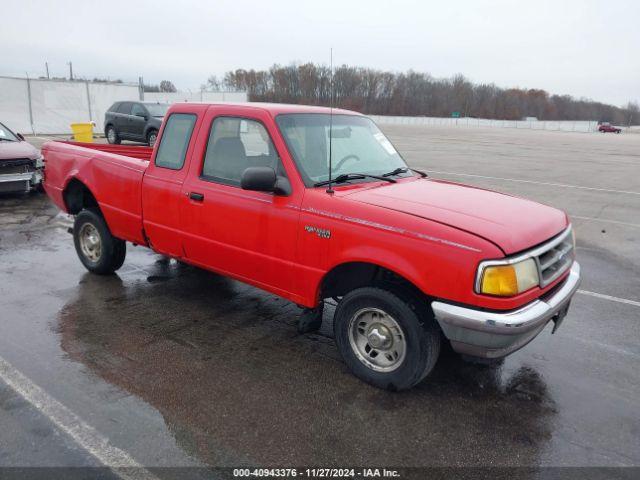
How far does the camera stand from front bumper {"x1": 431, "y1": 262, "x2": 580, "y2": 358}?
9.98 feet

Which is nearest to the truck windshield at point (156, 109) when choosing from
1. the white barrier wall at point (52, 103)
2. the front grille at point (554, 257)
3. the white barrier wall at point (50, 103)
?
the white barrier wall at point (52, 103)

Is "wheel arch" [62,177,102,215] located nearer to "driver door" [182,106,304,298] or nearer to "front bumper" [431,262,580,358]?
"driver door" [182,106,304,298]

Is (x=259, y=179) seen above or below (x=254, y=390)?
above

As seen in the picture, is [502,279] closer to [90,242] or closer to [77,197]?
[90,242]

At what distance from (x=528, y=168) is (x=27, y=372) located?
58.0 feet

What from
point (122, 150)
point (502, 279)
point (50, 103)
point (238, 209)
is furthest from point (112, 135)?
point (502, 279)

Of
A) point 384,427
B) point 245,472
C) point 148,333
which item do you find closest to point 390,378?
point 384,427

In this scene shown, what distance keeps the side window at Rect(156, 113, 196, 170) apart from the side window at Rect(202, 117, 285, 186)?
301 mm

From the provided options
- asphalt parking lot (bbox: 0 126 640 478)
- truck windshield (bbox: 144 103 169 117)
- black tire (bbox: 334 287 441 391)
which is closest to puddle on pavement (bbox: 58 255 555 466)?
asphalt parking lot (bbox: 0 126 640 478)

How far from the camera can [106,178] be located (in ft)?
17.6

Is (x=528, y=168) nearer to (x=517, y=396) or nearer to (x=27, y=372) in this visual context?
(x=517, y=396)

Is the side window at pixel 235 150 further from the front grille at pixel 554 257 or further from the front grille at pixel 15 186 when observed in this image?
the front grille at pixel 15 186

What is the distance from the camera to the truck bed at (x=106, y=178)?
5.07 m

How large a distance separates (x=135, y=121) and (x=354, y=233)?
18000 millimetres
